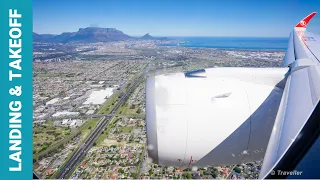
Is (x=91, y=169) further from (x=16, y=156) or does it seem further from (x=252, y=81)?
(x=252, y=81)

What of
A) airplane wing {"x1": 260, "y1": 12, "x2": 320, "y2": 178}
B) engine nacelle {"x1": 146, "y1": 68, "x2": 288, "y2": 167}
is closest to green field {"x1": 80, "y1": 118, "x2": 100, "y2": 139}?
engine nacelle {"x1": 146, "y1": 68, "x2": 288, "y2": 167}

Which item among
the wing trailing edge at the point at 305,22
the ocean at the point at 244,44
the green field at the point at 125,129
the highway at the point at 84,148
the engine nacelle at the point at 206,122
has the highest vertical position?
the ocean at the point at 244,44

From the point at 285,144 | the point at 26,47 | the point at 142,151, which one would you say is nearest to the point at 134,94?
the point at 142,151

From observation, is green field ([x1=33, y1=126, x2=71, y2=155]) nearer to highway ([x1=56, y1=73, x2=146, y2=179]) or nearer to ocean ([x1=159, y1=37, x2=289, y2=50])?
highway ([x1=56, y1=73, x2=146, y2=179])

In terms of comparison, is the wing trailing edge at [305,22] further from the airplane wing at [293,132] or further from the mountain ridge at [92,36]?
the mountain ridge at [92,36]

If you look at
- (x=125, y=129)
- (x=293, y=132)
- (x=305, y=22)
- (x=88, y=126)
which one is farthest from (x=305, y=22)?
(x=88, y=126)

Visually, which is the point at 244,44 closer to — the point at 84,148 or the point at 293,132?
the point at 84,148

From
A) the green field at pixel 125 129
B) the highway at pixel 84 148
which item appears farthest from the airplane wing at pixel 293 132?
the green field at pixel 125 129

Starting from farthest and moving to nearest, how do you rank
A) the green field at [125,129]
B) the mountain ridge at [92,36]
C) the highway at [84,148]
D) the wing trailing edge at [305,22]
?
1. the mountain ridge at [92,36]
2. the green field at [125,129]
3. the highway at [84,148]
4. the wing trailing edge at [305,22]

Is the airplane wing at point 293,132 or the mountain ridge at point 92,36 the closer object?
the airplane wing at point 293,132
